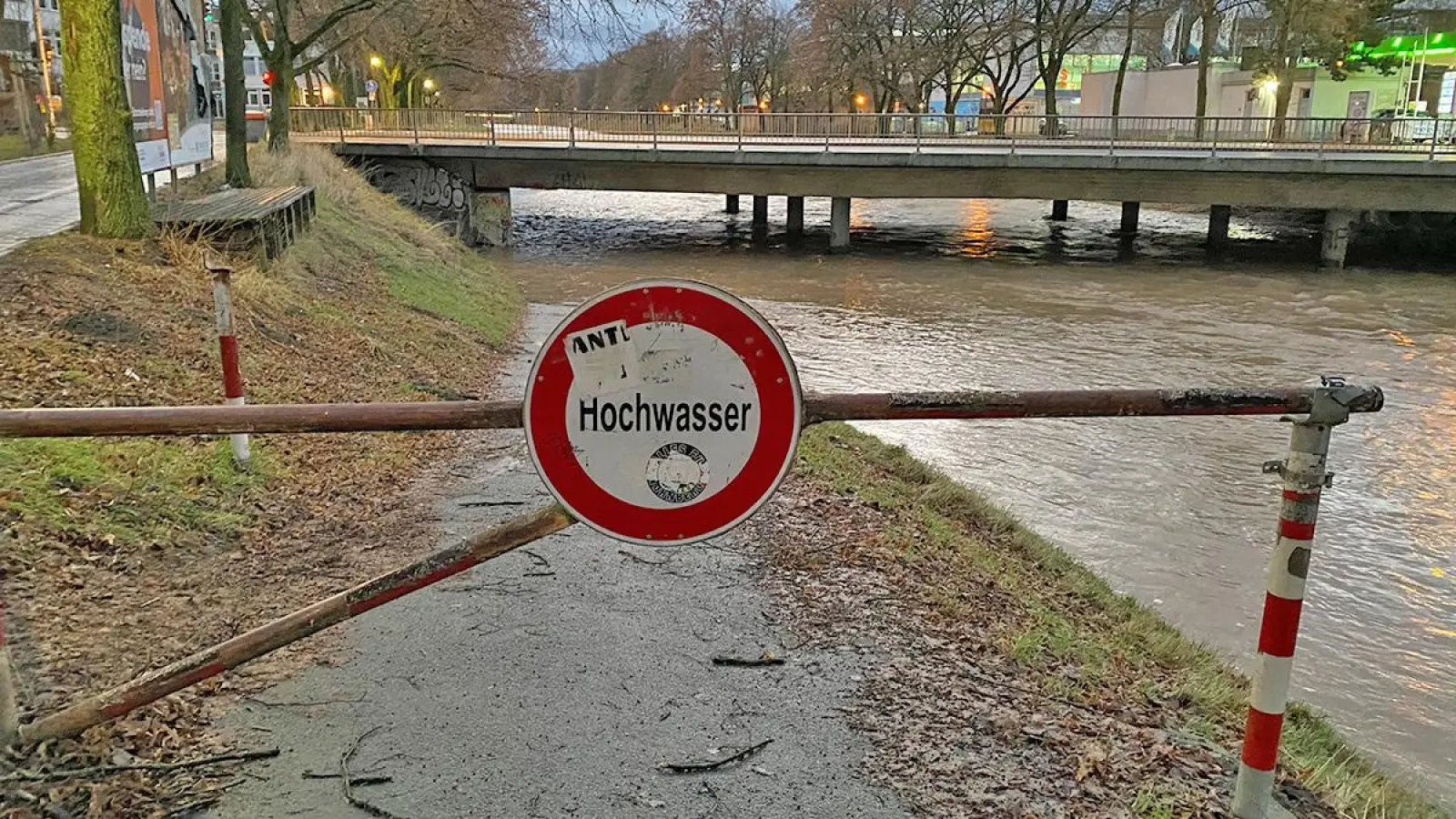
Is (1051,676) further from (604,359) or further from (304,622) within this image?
(304,622)

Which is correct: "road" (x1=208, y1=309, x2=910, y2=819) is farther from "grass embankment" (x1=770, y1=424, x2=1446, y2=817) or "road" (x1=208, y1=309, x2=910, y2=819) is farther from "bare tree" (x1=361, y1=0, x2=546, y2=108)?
"bare tree" (x1=361, y1=0, x2=546, y2=108)

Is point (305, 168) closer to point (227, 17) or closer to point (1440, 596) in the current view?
point (227, 17)

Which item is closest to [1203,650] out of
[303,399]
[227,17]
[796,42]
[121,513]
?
[121,513]

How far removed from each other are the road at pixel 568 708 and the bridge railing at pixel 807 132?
27.1 metres

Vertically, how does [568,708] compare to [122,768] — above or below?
below

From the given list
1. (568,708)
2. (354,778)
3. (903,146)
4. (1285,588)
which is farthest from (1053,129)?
(354,778)

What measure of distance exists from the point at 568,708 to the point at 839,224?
29.9 metres

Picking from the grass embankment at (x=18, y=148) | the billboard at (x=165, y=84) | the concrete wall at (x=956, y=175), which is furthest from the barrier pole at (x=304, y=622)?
the concrete wall at (x=956, y=175)

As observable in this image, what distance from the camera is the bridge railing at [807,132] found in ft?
103

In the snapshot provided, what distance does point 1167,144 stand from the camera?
31641 millimetres

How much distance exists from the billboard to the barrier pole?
9.21m

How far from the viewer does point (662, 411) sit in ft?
8.64

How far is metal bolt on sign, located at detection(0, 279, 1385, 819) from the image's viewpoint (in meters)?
2.59

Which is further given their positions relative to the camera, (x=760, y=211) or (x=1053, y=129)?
(x=760, y=211)
